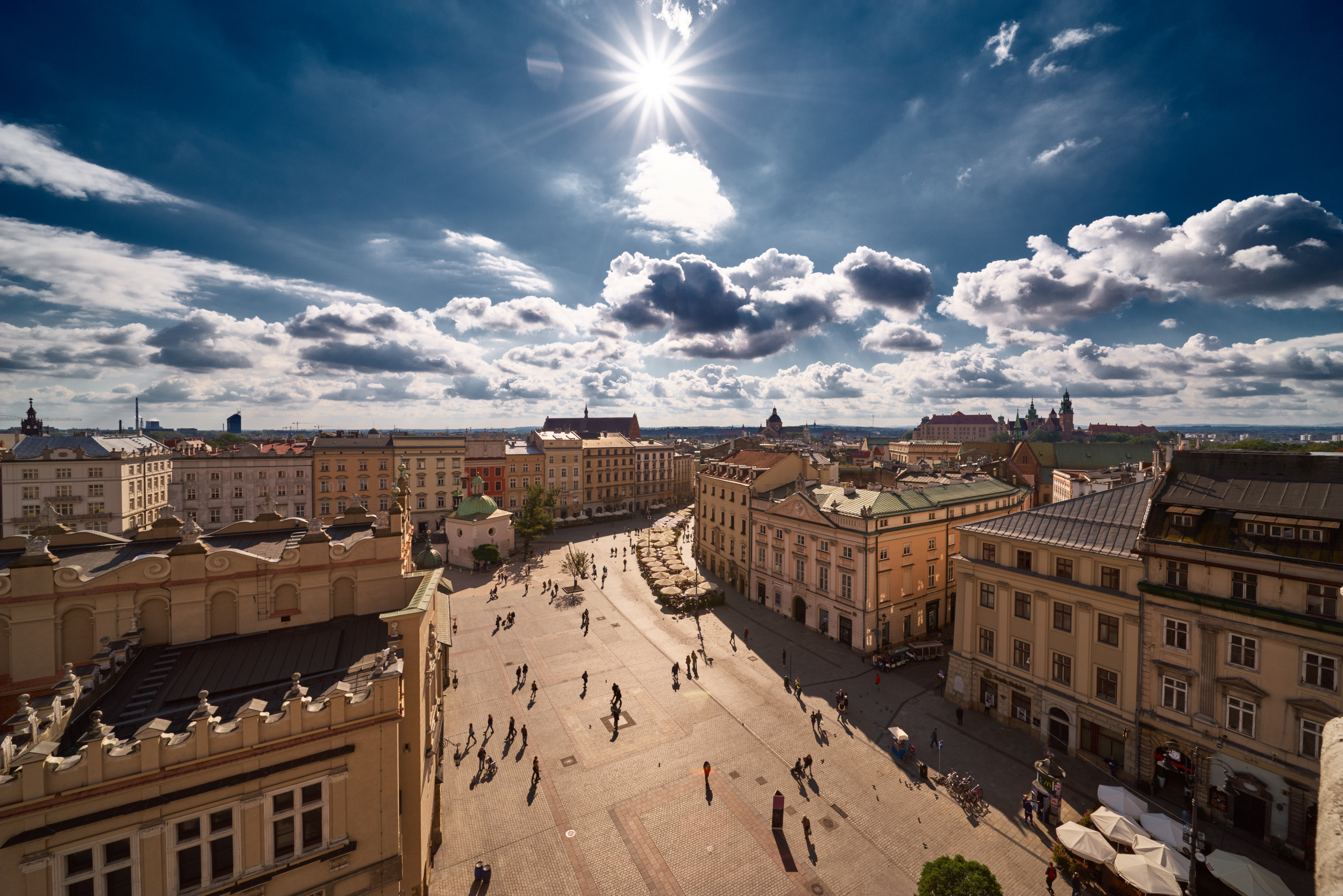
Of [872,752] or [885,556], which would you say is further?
[885,556]

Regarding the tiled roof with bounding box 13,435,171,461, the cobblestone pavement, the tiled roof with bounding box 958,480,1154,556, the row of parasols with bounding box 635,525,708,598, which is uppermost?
the tiled roof with bounding box 13,435,171,461

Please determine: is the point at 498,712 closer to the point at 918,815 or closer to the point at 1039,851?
the point at 918,815

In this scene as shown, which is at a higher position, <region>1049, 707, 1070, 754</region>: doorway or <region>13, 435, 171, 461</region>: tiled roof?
<region>13, 435, 171, 461</region>: tiled roof

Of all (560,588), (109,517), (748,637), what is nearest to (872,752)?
(748,637)

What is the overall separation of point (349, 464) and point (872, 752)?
279 ft

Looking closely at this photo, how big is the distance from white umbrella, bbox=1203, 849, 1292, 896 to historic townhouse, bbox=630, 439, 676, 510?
102064mm

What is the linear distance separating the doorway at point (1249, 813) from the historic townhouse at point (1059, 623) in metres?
3.70

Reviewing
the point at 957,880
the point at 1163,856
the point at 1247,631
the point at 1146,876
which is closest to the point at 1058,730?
the point at 1247,631

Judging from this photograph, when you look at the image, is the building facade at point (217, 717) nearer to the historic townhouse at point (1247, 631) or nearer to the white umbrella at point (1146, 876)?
the white umbrella at point (1146, 876)

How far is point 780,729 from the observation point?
3356 centimetres

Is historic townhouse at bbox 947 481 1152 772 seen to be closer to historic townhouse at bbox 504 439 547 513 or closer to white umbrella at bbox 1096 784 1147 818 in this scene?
white umbrella at bbox 1096 784 1147 818

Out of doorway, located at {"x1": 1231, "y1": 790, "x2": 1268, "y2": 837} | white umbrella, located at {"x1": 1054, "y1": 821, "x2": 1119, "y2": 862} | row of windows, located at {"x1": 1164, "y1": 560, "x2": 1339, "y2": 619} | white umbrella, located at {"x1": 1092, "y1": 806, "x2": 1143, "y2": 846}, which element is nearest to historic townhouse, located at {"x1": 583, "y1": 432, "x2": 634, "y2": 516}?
row of windows, located at {"x1": 1164, "y1": 560, "x2": 1339, "y2": 619}

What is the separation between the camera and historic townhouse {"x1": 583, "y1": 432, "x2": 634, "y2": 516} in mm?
109062

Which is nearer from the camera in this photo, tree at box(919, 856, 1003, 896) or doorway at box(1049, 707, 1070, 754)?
tree at box(919, 856, 1003, 896)
